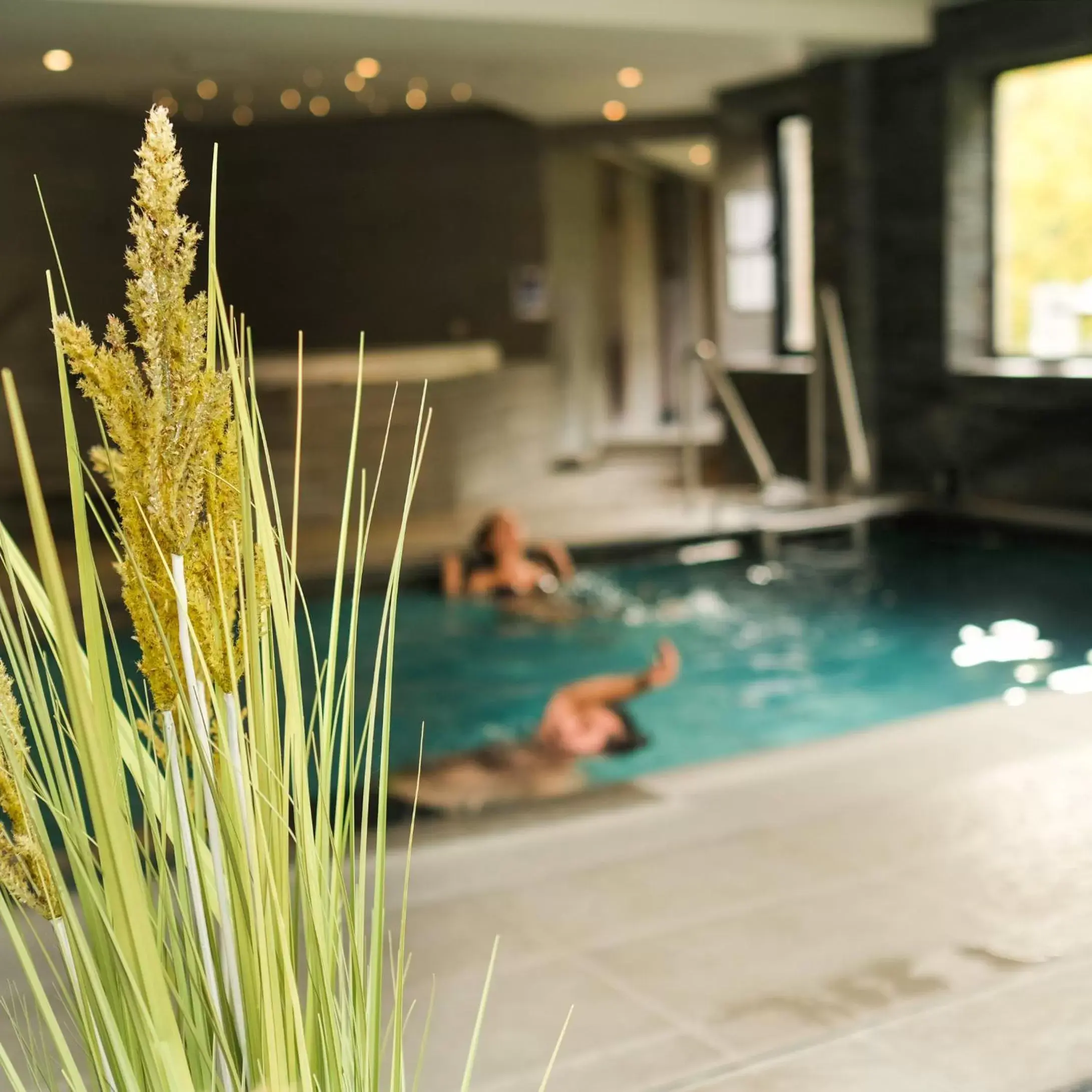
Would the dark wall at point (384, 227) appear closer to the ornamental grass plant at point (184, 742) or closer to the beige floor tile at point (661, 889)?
the beige floor tile at point (661, 889)

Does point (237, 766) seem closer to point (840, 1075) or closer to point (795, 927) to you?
point (840, 1075)

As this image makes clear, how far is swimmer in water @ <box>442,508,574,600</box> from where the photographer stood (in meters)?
6.33

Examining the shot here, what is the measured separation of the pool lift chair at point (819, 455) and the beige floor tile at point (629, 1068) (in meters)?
5.45

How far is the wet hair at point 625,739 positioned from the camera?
427 centimetres

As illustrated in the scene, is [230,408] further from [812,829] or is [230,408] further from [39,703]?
[812,829]

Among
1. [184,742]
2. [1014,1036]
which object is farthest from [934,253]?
[184,742]

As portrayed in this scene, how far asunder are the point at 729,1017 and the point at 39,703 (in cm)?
117

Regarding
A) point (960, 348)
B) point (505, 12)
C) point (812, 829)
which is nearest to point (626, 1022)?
point (812, 829)

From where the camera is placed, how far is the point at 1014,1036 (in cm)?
172

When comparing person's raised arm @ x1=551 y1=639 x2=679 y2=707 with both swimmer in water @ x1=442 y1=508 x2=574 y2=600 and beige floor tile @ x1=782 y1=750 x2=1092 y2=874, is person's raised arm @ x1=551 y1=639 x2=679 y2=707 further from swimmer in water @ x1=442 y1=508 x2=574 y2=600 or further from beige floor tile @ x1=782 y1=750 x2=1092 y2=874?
swimmer in water @ x1=442 y1=508 x2=574 y2=600

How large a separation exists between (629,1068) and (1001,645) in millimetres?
4197

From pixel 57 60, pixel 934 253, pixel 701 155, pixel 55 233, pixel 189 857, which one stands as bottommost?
pixel 189 857

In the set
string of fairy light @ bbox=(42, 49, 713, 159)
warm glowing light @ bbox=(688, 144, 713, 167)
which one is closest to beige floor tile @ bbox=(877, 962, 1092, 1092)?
string of fairy light @ bbox=(42, 49, 713, 159)

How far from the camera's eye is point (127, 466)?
94 cm
